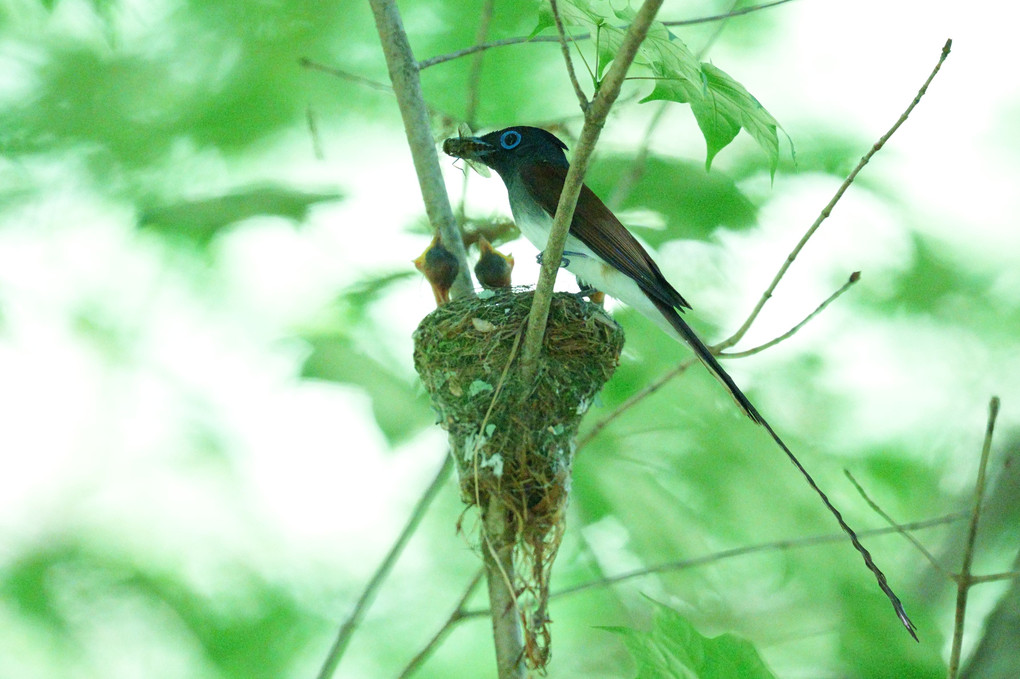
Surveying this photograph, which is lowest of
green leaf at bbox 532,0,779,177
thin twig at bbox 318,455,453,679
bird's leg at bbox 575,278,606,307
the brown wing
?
thin twig at bbox 318,455,453,679

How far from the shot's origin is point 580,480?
4.75m

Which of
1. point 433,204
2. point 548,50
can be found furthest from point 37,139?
point 548,50

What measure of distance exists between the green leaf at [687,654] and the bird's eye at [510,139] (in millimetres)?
2548

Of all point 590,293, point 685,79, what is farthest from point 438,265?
point 685,79

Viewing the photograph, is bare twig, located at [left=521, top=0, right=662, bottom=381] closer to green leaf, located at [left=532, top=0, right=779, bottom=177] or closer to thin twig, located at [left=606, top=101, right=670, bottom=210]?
green leaf, located at [left=532, top=0, right=779, bottom=177]

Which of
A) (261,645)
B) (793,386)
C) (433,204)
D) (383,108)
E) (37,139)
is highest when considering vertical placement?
(383,108)

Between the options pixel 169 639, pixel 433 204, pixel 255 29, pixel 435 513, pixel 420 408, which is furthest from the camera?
pixel 435 513

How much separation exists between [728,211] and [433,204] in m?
1.39

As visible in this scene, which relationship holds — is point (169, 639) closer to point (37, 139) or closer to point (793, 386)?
point (37, 139)

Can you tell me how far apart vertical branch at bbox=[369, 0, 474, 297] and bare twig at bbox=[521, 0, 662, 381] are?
90 cm

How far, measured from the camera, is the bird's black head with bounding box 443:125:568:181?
14.1ft

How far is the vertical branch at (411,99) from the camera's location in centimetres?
373

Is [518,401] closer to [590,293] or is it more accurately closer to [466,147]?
[590,293]

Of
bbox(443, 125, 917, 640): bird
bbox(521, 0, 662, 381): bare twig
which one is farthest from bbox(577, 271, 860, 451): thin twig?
bbox(521, 0, 662, 381): bare twig
